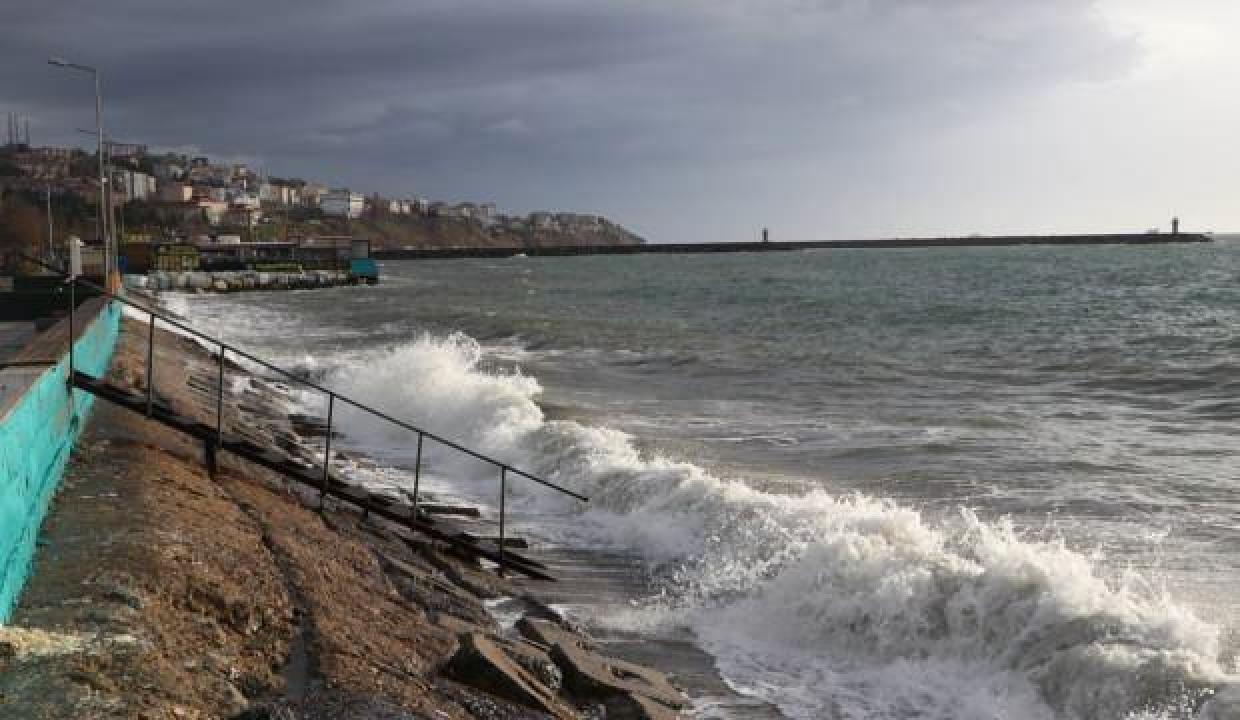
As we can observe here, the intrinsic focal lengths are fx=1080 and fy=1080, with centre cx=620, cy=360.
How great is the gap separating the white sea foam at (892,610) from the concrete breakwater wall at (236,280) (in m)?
52.0

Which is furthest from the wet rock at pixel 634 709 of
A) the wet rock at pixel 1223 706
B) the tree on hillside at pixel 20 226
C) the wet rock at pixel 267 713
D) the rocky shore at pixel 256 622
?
the tree on hillside at pixel 20 226

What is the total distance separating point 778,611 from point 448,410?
10.7 m

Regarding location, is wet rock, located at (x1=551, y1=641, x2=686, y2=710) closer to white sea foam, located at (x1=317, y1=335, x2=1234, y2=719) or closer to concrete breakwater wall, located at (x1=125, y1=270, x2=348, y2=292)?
white sea foam, located at (x1=317, y1=335, x2=1234, y2=719)

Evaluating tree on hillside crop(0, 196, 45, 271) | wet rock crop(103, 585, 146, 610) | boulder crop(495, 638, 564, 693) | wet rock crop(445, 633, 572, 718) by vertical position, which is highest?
tree on hillside crop(0, 196, 45, 271)

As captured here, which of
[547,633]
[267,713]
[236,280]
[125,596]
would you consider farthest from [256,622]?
[236,280]

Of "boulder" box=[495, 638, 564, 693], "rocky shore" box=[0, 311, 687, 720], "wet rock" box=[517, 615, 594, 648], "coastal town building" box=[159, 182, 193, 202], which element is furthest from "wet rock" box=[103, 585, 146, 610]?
"coastal town building" box=[159, 182, 193, 202]

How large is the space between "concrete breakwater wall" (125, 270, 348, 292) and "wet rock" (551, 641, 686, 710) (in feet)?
181

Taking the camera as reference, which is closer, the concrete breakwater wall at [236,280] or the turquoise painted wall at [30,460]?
the turquoise painted wall at [30,460]

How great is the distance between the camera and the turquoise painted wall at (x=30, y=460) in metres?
5.73

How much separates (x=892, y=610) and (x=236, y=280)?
6425cm

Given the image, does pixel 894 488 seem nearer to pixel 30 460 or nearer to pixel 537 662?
pixel 537 662

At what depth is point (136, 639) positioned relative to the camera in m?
5.23

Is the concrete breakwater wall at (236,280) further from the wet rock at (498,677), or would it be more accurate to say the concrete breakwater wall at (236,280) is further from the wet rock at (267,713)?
the wet rock at (267,713)

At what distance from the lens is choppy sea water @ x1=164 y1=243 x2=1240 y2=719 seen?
7.54m
